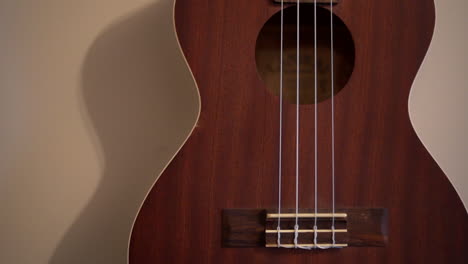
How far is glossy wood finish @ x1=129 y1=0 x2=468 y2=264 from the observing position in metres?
0.58

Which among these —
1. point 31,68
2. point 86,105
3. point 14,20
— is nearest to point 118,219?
point 86,105

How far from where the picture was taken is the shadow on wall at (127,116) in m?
0.80

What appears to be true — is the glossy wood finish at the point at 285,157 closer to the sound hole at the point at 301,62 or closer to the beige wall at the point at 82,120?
the sound hole at the point at 301,62

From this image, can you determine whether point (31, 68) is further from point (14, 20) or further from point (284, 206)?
point (284, 206)

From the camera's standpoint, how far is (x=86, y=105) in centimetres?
80

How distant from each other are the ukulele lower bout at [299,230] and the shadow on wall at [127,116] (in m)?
0.27

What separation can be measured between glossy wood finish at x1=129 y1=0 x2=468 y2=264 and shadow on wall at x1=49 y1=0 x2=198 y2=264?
8.4 inches

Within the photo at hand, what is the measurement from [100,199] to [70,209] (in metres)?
0.07

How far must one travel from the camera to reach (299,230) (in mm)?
586

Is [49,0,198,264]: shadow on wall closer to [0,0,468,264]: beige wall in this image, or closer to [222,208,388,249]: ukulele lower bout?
[0,0,468,264]: beige wall

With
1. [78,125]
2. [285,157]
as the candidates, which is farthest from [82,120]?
[285,157]

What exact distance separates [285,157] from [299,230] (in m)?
0.12

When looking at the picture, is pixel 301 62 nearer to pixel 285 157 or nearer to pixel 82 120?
pixel 285 157

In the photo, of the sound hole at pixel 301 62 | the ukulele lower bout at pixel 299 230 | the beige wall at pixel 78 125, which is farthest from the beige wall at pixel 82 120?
the ukulele lower bout at pixel 299 230
